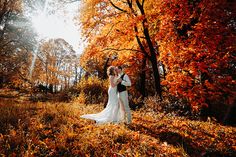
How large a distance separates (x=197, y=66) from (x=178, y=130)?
3.22 m

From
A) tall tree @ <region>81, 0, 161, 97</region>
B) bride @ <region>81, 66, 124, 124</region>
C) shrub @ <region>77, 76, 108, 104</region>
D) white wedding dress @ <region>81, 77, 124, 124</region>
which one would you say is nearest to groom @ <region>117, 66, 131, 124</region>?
bride @ <region>81, 66, 124, 124</region>

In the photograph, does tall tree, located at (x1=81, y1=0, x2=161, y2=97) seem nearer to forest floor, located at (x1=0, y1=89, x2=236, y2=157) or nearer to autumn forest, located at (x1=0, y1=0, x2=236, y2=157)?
autumn forest, located at (x1=0, y1=0, x2=236, y2=157)

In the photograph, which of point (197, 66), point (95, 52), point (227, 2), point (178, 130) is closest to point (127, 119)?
point (178, 130)

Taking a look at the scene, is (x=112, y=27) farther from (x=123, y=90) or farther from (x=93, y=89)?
(x=123, y=90)

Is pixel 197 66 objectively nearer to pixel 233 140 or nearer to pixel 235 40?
pixel 235 40

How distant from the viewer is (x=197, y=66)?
31.7ft

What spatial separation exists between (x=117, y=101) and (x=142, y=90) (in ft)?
45.8

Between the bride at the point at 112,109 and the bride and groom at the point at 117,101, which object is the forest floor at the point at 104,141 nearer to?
the bride and groom at the point at 117,101

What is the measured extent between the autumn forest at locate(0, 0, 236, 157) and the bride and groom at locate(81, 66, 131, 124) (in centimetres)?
51

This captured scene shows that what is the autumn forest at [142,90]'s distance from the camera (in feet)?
17.9

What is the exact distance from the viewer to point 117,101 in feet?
30.0

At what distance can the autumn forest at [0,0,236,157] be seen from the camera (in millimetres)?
5453

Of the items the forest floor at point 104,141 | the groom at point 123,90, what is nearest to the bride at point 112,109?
the groom at point 123,90

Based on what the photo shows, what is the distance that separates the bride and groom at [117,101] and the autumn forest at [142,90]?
505mm
